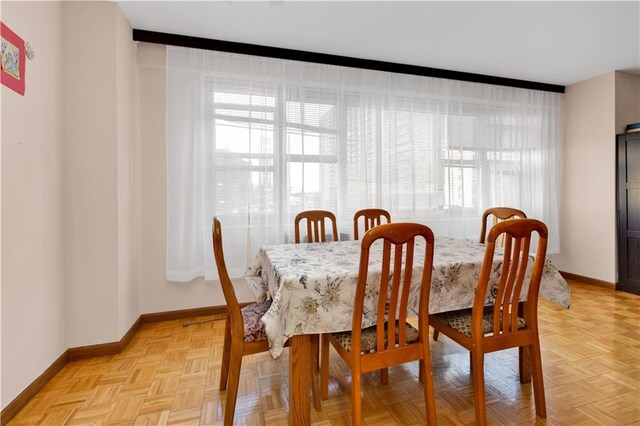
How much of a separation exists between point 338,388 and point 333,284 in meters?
0.85

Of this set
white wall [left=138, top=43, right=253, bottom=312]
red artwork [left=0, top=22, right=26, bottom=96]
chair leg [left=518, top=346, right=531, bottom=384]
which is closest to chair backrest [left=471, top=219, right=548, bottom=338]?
chair leg [left=518, top=346, right=531, bottom=384]

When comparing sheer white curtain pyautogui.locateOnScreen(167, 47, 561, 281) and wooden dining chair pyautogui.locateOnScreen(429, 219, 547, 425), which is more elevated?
sheer white curtain pyautogui.locateOnScreen(167, 47, 561, 281)

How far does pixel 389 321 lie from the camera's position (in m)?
1.37

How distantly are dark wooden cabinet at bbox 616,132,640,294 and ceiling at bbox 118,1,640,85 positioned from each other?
947 millimetres

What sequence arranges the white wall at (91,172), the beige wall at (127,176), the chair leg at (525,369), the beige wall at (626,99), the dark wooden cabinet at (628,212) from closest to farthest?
the chair leg at (525,369) < the white wall at (91,172) < the beige wall at (127,176) < the dark wooden cabinet at (628,212) < the beige wall at (626,99)

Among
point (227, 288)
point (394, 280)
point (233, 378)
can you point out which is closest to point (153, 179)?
point (227, 288)

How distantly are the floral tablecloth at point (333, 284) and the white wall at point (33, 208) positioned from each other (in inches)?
48.2

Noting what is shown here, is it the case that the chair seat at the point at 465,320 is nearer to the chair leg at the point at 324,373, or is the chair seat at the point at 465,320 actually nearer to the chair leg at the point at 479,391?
the chair leg at the point at 479,391

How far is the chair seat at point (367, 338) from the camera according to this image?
1.38 meters

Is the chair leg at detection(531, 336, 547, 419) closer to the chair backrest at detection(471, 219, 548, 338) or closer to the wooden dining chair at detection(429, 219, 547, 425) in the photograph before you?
the wooden dining chair at detection(429, 219, 547, 425)

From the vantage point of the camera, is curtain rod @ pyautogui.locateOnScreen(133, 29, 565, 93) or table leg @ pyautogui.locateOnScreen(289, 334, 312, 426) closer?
table leg @ pyautogui.locateOnScreen(289, 334, 312, 426)

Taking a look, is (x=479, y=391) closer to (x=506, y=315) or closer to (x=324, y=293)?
(x=506, y=315)

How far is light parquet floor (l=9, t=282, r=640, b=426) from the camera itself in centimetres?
159

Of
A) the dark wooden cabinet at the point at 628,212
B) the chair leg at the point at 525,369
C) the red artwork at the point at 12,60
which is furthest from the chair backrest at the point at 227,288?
the dark wooden cabinet at the point at 628,212
